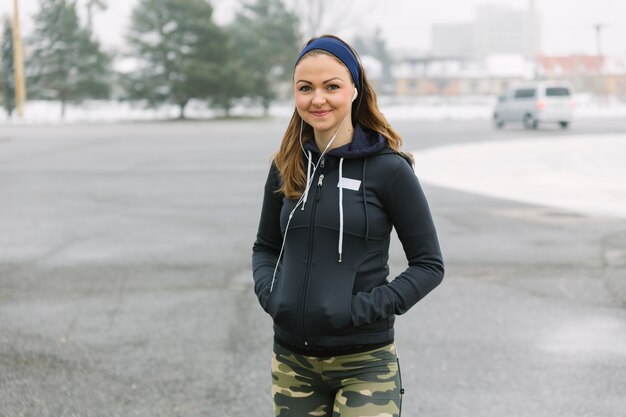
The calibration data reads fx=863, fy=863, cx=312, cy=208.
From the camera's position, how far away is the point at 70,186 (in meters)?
15.0

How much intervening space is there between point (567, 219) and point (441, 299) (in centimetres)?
464

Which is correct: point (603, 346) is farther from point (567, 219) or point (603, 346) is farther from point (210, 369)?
point (567, 219)

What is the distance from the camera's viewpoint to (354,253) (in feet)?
7.76

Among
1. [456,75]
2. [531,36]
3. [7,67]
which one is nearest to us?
[531,36]

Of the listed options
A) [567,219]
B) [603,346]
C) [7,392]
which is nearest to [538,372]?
[603,346]

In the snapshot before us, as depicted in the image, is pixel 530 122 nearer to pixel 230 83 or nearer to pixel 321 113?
pixel 230 83

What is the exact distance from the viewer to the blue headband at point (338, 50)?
235 centimetres

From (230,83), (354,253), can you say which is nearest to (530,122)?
(230,83)

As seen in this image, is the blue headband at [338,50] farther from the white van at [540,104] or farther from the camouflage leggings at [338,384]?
the white van at [540,104]

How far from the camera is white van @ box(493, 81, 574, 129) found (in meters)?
32.8

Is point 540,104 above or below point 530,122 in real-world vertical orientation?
above

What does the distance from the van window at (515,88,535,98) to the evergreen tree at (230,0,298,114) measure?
31212 mm

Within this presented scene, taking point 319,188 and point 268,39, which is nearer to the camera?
point 319,188

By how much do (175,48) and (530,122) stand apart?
29.1 metres
